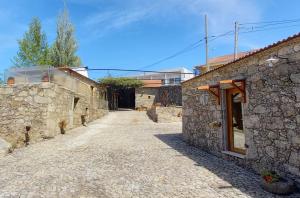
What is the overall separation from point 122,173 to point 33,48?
2084 centimetres

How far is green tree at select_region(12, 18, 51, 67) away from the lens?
2319 cm

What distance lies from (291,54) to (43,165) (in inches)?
261

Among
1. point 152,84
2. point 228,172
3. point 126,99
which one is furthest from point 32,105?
point 126,99

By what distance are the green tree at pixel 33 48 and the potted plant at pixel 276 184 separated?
73.6ft

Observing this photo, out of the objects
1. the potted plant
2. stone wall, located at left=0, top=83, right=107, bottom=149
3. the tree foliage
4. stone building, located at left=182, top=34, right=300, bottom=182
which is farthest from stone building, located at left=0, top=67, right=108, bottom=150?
the tree foliage

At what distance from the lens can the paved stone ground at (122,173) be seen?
16.5 feet

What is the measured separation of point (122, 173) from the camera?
6285mm

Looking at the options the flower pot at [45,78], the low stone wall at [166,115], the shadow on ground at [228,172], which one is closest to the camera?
the shadow on ground at [228,172]

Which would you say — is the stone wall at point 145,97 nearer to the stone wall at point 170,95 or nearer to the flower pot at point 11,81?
the stone wall at point 170,95

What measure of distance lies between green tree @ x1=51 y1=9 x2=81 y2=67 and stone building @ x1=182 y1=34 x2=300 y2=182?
20.3m

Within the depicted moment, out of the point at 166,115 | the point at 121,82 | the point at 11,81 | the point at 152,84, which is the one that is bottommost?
the point at 166,115

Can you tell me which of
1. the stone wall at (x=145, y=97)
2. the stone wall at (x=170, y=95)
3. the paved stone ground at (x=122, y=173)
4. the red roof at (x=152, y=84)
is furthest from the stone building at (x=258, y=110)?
the red roof at (x=152, y=84)

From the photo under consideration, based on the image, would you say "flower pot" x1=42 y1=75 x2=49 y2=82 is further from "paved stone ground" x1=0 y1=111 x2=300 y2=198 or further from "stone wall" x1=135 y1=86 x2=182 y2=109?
"stone wall" x1=135 y1=86 x2=182 y2=109

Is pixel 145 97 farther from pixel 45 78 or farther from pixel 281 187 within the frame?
pixel 281 187
